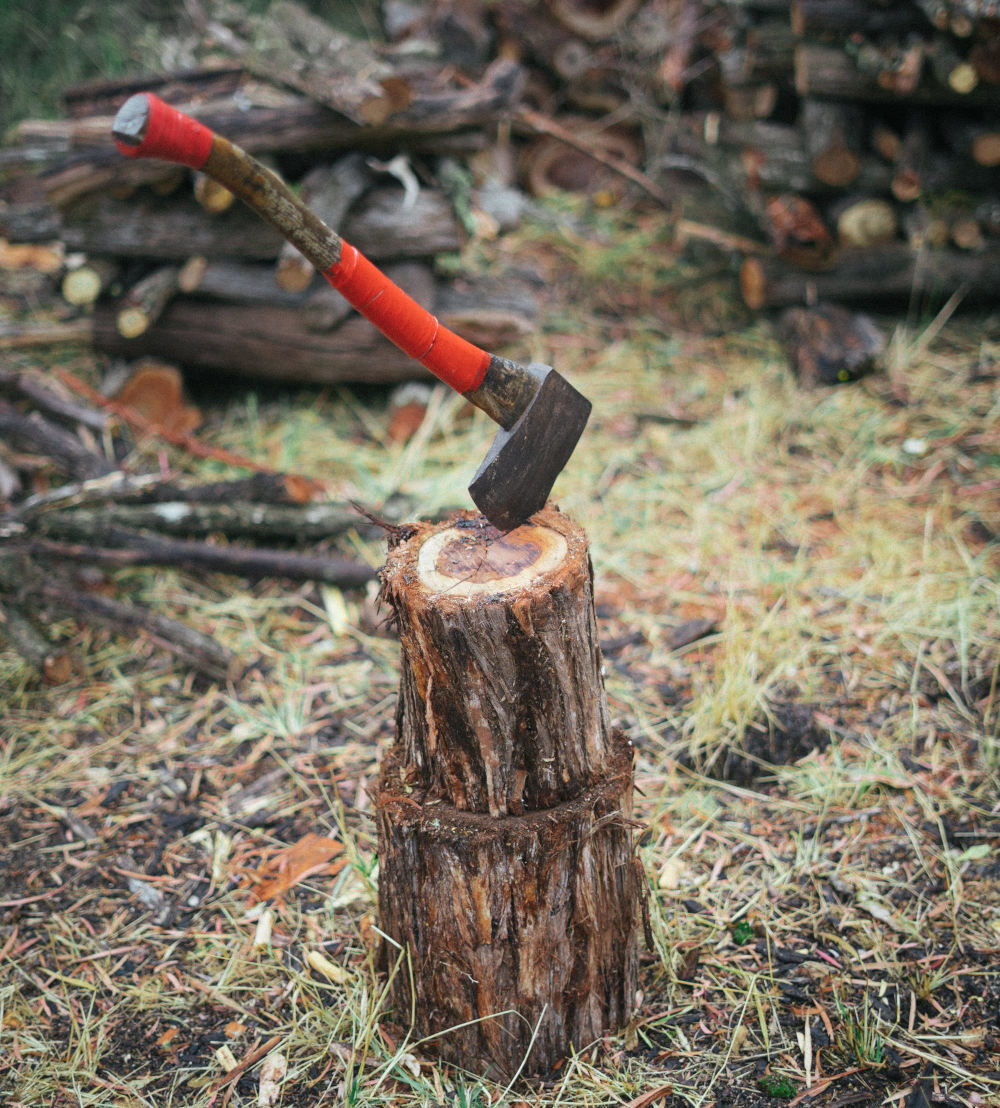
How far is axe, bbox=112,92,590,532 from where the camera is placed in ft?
4.77

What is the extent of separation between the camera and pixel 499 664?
1.78 m

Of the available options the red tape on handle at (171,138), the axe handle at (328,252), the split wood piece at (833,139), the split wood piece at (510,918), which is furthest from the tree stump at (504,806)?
the split wood piece at (833,139)

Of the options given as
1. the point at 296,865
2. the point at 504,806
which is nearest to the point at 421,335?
the point at 504,806

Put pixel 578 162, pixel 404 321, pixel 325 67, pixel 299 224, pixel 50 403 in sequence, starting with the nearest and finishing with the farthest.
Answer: pixel 299 224 < pixel 404 321 < pixel 325 67 < pixel 50 403 < pixel 578 162

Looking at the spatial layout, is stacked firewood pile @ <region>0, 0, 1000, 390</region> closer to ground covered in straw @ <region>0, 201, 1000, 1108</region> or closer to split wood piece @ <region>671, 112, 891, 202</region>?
split wood piece @ <region>671, 112, 891, 202</region>

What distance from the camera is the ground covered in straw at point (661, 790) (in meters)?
2.10

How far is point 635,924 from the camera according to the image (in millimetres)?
2105

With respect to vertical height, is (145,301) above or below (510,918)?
above

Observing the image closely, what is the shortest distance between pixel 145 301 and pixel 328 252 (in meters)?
3.39

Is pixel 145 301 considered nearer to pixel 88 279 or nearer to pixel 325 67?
pixel 88 279

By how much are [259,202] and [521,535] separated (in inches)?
34.5

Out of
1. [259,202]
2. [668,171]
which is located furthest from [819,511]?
[668,171]

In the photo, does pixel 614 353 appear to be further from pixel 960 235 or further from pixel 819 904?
pixel 819 904

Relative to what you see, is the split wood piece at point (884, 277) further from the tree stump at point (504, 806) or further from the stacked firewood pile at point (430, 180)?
the tree stump at point (504, 806)
